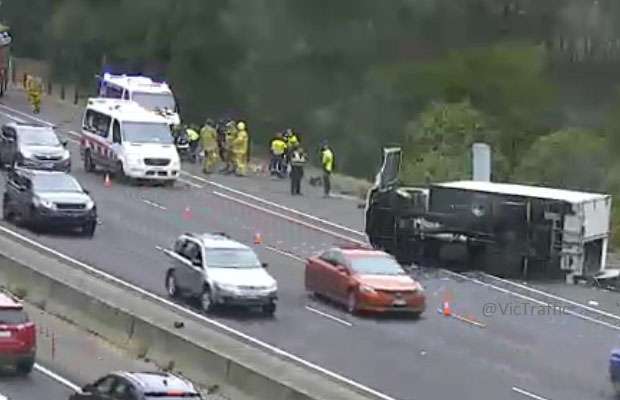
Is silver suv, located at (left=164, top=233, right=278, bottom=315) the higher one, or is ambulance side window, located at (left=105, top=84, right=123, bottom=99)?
ambulance side window, located at (left=105, top=84, right=123, bottom=99)

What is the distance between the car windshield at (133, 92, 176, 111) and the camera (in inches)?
2056

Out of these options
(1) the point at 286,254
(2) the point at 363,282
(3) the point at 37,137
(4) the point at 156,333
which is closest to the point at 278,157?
(3) the point at 37,137

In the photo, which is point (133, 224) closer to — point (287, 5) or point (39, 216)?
point (39, 216)

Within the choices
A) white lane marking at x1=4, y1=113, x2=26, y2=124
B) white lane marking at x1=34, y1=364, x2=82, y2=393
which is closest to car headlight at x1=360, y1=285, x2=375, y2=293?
white lane marking at x1=34, y1=364, x2=82, y2=393

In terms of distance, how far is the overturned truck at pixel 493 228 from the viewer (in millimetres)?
36562

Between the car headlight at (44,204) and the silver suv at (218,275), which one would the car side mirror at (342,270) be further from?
the car headlight at (44,204)

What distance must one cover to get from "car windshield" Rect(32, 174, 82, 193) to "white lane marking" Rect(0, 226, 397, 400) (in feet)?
4.22

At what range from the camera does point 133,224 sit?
39.8 metres

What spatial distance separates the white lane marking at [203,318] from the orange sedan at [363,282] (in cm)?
308

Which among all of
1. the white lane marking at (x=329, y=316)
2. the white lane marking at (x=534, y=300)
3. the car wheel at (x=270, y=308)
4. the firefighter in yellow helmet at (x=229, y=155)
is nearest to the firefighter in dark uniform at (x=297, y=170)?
the firefighter in yellow helmet at (x=229, y=155)

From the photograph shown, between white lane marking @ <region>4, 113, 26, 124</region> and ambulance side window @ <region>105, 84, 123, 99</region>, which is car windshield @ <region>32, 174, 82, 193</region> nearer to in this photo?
ambulance side window @ <region>105, 84, 123, 99</region>

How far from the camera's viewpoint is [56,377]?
26.5 m

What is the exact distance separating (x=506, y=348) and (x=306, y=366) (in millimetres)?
4586

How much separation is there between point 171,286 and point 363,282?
394cm
